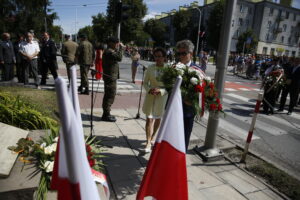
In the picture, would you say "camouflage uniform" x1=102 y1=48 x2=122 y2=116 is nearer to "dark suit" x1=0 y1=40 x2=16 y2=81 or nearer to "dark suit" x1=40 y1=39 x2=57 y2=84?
"dark suit" x1=40 y1=39 x2=57 y2=84

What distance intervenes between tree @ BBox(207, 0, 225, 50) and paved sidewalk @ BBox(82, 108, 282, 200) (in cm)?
5094

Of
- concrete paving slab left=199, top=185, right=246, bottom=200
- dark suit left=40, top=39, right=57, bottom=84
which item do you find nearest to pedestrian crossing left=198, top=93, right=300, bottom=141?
concrete paving slab left=199, top=185, right=246, bottom=200

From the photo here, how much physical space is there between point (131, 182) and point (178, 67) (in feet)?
5.73

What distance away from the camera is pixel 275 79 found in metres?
7.83

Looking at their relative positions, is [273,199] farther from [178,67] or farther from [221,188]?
[178,67]

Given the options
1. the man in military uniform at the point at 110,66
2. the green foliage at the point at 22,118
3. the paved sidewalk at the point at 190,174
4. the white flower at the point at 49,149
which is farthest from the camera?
the man in military uniform at the point at 110,66

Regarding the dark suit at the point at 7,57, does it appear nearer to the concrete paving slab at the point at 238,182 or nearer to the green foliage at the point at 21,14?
the concrete paving slab at the point at 238,182

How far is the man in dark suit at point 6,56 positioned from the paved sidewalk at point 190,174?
16.6 ft

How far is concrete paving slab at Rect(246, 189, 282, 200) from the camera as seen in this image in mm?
3264

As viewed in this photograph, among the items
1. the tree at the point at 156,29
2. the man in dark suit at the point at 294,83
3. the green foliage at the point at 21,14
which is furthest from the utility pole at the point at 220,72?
the tree at the point at 156,29

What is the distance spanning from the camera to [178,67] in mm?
3291

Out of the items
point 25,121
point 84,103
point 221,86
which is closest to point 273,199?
point 221,86

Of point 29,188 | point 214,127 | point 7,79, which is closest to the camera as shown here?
point 29,188

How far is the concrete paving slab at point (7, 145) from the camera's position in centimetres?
246
